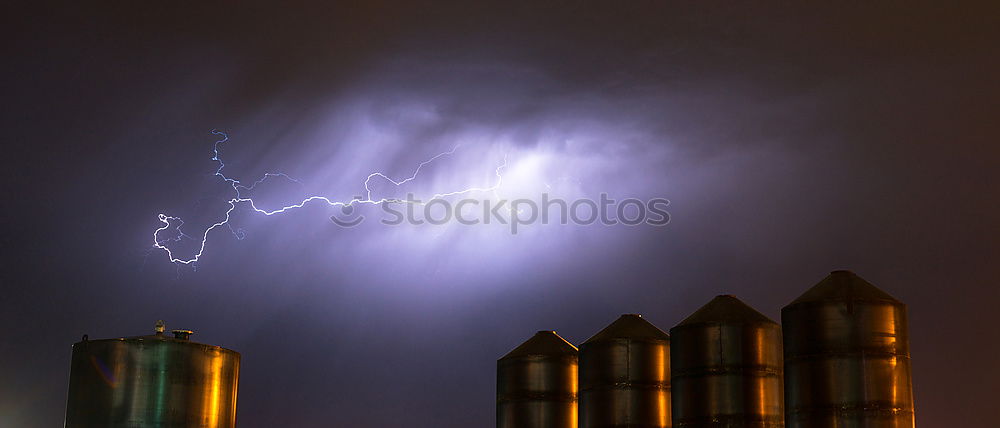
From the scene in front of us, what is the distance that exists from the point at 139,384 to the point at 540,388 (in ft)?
42.2

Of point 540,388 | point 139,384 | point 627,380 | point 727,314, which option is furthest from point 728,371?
point 139,384

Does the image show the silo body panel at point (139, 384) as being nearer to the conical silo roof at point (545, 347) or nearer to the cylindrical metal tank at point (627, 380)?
the conical silo roof at point (545, 347)

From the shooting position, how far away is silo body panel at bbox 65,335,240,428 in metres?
32.8

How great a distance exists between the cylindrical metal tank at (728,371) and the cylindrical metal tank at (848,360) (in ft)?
3.32

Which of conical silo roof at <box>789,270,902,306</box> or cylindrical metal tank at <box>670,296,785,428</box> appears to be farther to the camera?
cylindrical metal tank at <box>670,296,785,428</box>

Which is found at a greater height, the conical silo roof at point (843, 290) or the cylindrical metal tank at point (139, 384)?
the conical silo roof at point (843, 290)

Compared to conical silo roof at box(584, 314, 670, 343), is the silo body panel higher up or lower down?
lower down

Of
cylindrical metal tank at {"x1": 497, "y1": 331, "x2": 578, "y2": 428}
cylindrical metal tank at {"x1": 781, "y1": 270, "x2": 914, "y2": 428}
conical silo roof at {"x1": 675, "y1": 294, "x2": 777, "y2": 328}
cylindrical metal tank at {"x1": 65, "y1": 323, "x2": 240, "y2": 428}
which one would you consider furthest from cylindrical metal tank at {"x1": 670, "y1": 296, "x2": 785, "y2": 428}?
cylindrical metal tank at {"x1": 65, "y1": 323, "x2": 240, "y2": 428}

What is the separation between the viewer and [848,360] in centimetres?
2828

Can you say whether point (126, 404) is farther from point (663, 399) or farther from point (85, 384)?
point (663, 399)

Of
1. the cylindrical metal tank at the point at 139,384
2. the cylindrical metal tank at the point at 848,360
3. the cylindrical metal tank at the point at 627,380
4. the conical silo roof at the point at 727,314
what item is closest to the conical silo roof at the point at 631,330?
the cylindrical metal tank at the point at 627,380

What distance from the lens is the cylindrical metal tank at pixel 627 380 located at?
110 ft

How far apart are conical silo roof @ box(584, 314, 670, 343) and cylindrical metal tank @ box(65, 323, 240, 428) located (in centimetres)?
1242

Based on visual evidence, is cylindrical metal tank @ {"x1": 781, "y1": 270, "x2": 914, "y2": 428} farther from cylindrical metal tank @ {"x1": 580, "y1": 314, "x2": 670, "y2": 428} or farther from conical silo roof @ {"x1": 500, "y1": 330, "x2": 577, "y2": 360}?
conical silo roof @ {"x1": 500, "y1": 330, "x2": 577, "y2": 360}
